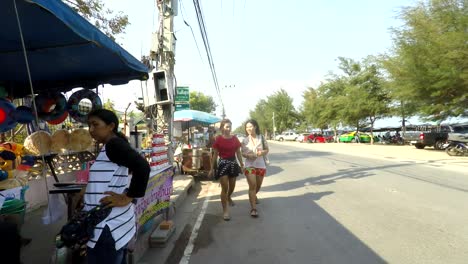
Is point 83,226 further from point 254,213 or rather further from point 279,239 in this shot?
point 254,213

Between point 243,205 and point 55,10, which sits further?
point 243,205

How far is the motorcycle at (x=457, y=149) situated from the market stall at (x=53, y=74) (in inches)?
732

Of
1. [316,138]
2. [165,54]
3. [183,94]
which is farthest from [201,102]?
[165,54]

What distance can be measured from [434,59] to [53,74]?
20716 millimetres

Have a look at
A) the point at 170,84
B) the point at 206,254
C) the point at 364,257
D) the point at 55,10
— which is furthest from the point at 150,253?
the point at 170,84

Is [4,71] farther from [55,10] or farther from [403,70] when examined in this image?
[403,70]

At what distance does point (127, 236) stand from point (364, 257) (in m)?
3.14

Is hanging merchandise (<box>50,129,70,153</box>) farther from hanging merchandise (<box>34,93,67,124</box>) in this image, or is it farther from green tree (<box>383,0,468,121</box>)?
green tree (<box>383,0,468,121</box>)

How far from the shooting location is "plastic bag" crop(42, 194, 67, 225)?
4012mm

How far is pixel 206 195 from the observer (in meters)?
9.09

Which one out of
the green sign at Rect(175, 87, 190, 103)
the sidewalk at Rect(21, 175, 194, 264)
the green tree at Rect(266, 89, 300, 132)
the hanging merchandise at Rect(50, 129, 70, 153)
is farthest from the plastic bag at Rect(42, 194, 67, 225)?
the green tree at Rect(266, 89, 300, 132)

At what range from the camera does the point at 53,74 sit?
223 inches

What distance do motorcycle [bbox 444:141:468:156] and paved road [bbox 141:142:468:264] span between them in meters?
10.5

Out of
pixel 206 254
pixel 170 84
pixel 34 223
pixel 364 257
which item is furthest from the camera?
pixel 170 84
